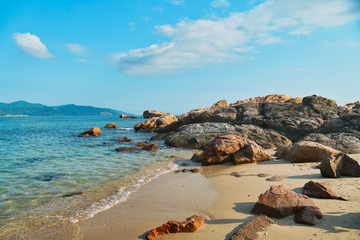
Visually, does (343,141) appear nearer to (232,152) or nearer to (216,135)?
(232,152)

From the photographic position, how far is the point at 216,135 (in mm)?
16328

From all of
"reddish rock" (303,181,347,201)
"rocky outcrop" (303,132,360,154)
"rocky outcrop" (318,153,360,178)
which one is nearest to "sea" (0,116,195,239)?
"reddish rock" (303,181,347,201)

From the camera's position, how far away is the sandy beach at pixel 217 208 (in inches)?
140

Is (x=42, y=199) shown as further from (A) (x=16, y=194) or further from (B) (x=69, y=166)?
(B) (x=69, y=166)

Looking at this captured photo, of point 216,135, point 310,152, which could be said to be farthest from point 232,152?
point 216,135

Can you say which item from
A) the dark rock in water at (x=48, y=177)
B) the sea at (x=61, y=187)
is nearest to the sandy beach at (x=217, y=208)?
the sea at (x=61, y=187)

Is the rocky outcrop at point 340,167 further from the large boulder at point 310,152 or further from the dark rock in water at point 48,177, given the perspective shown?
the dark rock in water at point 48,177

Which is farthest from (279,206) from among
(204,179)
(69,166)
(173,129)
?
(173,129)

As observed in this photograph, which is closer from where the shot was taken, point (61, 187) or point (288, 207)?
point (288, 207)

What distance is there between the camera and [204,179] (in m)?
7.66

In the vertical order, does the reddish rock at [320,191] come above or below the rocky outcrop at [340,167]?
below

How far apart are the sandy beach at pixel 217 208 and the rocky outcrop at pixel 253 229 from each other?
0.37 feet

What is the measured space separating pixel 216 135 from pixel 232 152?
6.03m

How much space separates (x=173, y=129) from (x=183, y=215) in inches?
935
